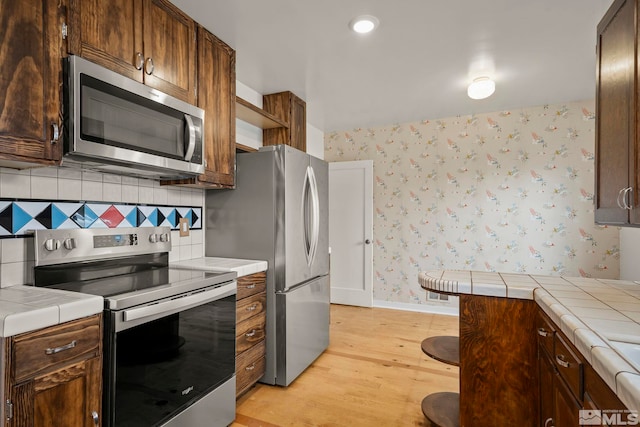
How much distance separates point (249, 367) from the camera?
7.32ft

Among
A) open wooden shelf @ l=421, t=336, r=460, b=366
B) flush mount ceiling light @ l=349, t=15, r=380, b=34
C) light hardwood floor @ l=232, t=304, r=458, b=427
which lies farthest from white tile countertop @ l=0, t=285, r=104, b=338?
flush mount ceiling light @ l=349, t=15, r=380, b=34

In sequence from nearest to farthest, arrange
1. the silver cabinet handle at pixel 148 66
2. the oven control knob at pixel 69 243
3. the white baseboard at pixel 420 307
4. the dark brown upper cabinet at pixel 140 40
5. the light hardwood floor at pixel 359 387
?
the dark brown upper cabinet at pixel 140 40
the oven control knob at pixel 69 243
the silver cabinet handle at pixel 148 66
the light hardwood floor at pixel 359 387
the white baseboard at pixel 420 307

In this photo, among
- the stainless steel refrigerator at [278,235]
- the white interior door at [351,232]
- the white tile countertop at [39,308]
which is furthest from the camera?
the white interior door at [351,232]

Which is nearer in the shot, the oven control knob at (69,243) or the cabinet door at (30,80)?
the cabinet door at (30,80)

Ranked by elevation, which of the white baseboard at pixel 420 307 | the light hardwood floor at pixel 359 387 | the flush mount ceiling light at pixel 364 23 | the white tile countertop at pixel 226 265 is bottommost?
the light hardwood floor at pixel 359 387

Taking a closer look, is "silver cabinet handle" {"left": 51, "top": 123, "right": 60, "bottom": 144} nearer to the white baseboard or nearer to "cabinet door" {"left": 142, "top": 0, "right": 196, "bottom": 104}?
"cabinet door" {"left": 142, "top": 0, "right": 196, "bottom": 104}

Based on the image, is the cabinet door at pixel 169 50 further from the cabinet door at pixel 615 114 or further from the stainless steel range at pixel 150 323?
the cabinet door at pixel 615 114

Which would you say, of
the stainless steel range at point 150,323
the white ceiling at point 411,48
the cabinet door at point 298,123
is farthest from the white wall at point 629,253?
the stainless steel range at point 150,323

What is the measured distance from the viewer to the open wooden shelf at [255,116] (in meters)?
2.59

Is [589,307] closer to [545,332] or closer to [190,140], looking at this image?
[545,332]

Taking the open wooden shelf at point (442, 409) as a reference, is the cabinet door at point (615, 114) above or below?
above

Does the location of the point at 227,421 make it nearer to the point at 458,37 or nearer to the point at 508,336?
the point at 508,336

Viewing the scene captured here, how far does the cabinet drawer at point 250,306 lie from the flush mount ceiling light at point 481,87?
8.21ft

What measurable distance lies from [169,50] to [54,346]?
5.13ft
